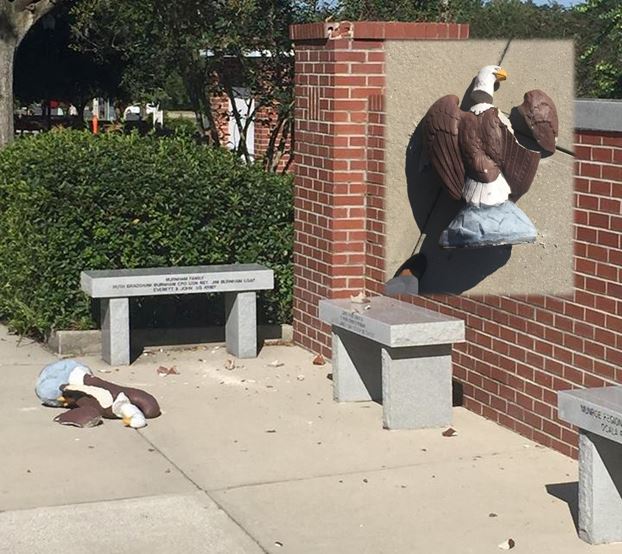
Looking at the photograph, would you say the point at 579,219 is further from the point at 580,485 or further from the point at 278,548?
the point at 278,548

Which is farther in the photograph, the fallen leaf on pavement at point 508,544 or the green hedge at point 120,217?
the green hedge at point 120,217

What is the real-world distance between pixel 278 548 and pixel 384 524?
0.55 m

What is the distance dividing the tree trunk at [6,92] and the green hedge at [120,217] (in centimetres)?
502

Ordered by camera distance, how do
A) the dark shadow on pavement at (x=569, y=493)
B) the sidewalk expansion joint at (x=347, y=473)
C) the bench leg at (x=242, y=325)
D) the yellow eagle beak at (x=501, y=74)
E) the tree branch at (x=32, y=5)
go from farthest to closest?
the tree branch at (x=32, y=5)
the bench leg at (x=242, y=325)
the yellow eagle beak at (x=501, y=74)
the sidewalk expansion joint at (x=347, y=473)
the dark shadow on pavement at (x=569, y=493)

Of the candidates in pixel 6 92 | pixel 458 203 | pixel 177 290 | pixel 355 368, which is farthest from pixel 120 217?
pixel 6 92

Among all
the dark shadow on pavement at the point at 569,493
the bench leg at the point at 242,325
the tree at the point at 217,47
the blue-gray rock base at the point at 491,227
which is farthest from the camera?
the tree at the point at 217,47

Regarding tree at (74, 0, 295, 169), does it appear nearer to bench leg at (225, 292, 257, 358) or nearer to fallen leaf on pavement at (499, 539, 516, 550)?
bench leg at (225, 292, 257, 358)

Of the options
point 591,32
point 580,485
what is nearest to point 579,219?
point 580,485

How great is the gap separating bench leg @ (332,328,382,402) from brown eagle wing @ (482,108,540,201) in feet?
4.43

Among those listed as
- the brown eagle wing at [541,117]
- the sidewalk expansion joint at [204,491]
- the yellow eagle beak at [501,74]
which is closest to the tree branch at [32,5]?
the yellow eagle beak at [501,74]

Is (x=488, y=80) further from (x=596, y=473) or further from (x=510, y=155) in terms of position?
(x=596, y=473)

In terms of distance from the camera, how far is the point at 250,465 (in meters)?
Result: 6.73

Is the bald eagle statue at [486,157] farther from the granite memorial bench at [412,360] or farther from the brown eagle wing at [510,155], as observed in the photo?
the granite memorial bench at [412,360]

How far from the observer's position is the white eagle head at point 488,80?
7.75 meters
